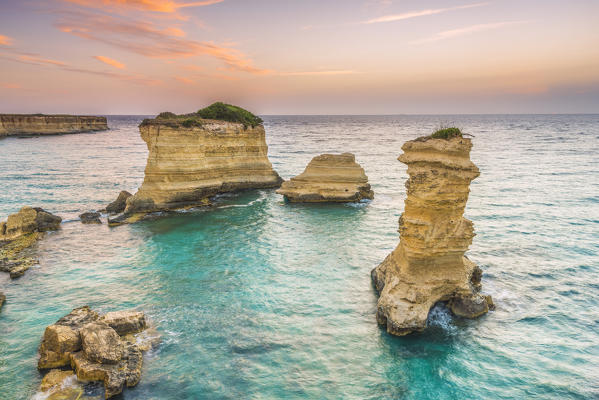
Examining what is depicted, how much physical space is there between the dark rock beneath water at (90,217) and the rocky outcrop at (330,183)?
14.1m

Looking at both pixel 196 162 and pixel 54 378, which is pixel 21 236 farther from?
pixel 54 378

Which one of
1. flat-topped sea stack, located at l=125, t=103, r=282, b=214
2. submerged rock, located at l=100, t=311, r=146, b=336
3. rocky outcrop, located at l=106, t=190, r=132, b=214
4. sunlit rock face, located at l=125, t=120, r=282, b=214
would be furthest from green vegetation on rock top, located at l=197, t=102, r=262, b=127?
submerged rock, located at l=100, t=311, r=146, b=336

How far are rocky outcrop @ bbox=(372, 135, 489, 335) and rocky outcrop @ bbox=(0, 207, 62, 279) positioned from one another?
17.8m

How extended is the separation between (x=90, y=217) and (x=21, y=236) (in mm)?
4639

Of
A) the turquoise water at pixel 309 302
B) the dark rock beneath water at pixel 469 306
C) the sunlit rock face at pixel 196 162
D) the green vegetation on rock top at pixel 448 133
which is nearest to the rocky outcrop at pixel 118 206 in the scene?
the sunlit rock face at pixel 196 162

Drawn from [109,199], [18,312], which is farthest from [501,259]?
[109,199]

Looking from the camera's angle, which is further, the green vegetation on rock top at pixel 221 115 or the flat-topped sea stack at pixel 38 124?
the flat-topped sea stack at pixel 38 124

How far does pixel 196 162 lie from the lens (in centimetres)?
2905

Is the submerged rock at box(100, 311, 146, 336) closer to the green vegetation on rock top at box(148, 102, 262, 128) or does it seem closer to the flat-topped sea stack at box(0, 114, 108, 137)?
the green vegetation on rock top at box(148, 102, 262, 128)

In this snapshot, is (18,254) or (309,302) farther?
(18,254)

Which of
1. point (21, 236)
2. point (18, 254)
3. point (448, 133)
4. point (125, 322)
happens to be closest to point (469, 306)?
point (448, 133)

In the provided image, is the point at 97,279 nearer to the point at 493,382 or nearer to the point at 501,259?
the point at 493,382

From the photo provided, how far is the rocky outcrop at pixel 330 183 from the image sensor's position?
30.0 metres

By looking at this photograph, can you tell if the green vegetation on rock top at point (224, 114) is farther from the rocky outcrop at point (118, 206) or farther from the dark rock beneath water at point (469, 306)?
the dark rock beneath water at point (469, 306)
